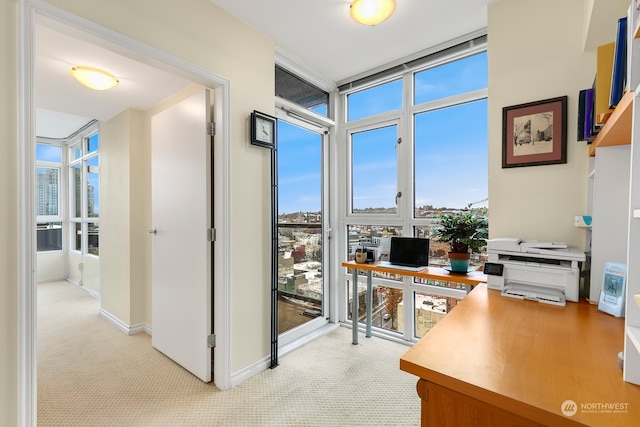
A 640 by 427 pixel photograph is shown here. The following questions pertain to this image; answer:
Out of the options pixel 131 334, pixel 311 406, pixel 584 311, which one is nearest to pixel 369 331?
pixel 311 406

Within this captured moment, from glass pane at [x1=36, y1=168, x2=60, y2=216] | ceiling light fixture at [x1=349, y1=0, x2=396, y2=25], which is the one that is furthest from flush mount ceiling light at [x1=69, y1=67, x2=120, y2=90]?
glass pane at [x1=36, y1=168, x2=60, y2=216]

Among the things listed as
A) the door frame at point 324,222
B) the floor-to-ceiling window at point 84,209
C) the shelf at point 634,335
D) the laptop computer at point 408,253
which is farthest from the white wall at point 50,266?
the shelf at point 634,335

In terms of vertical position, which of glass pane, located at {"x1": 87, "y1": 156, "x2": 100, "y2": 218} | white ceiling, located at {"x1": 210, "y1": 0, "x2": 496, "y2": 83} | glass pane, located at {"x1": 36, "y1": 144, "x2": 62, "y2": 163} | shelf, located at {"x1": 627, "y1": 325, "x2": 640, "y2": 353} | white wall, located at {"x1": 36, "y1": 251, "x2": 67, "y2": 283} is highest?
white ceiling, located at {"x1": 210, "y1": 0, "x2": 496, "y2": 83}

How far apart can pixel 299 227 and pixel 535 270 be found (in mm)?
1982

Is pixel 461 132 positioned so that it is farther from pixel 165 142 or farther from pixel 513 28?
pixel 165 142

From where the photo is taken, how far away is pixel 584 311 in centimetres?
131

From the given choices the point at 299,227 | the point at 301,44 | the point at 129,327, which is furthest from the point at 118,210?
the point at 301,44

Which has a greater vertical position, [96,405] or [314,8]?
[314,8]

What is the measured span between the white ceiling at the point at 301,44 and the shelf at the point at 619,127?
4.28ft

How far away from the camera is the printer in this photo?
1455 millimetres

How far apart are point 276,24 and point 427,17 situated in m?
1.12

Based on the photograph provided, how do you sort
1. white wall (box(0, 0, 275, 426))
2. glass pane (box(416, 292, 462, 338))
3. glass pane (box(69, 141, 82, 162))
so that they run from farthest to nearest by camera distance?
glass pane (box(69, 141, 82, 162)), glass pane (box(416, 292, 462, 338)), white wall (box(0, 0, 275, 426))

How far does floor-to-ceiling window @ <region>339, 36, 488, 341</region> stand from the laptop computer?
133 mm

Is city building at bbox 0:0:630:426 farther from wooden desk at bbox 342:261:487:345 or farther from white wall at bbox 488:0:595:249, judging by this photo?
wooden desk at bbox 342:261:487:345
